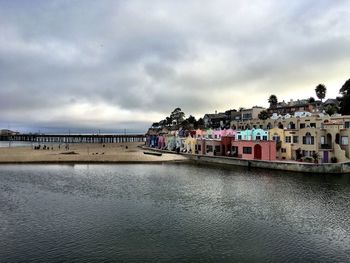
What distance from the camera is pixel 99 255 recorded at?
19781 mm

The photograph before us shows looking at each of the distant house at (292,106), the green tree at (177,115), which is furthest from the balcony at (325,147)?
the green tree at (177,115)

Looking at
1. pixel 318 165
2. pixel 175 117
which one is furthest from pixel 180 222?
pixel 175 117

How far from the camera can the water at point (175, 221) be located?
66.2 ft

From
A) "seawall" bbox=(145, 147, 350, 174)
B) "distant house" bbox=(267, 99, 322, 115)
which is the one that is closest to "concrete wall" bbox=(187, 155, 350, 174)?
"seawall" bbox=(145, 147, 350, 174)

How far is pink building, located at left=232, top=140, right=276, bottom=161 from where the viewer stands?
65000 mm

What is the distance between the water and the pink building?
19421 millimetres

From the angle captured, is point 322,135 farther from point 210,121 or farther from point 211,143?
point 210,121

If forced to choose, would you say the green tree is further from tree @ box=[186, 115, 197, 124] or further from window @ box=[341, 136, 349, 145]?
window @ box=[341, 136, 349, 145]

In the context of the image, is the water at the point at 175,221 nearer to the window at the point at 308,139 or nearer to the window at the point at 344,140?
the window at the point at 308,139

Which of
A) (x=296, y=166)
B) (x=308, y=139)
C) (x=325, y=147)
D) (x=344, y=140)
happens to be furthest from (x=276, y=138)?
(x=344, y=140)

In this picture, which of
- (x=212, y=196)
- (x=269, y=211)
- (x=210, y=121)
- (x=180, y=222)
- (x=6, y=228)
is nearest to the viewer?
(x=6, y=228)

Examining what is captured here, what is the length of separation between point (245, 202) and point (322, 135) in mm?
34291

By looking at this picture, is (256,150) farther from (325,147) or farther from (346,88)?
(346,88)

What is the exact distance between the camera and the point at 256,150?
67.6 metres
